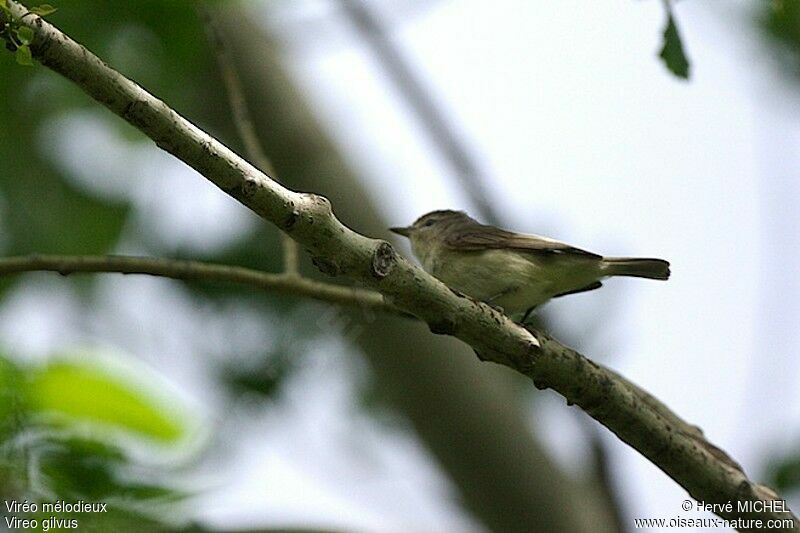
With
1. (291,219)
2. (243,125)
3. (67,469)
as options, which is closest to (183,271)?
(67,469)

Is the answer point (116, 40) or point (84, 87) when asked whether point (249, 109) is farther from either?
point (84, 87)

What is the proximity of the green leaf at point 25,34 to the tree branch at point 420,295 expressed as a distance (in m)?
0.01

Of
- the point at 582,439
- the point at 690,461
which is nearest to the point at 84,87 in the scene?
the point at 690,461

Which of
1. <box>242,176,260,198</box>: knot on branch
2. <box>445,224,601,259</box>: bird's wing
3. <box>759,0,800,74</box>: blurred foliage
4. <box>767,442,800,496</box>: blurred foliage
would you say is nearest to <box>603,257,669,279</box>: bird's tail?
<box>445,224,601,259</box>: bird's wing

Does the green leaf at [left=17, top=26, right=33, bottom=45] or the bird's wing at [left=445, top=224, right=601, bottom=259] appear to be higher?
the bird's wing at [left=445, top=224, right=601, bottom=259]

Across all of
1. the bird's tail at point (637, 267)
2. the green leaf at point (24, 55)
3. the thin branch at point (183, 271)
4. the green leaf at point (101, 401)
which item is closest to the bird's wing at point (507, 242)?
the bird's tail at point (637, 267)

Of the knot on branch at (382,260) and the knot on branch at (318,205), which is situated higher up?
the knot on branch at (318,205)

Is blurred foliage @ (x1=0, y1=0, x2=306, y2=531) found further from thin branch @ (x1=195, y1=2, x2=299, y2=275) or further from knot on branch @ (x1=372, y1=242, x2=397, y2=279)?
knot on branch @ (x1=372, y1=242, x2=397, y2=279)

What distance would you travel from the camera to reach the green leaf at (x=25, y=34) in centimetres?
249

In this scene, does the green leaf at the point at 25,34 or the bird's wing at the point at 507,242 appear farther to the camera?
the bird's wing at the point at 507,242

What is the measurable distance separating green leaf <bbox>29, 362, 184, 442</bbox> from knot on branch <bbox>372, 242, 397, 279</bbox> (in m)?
2.22

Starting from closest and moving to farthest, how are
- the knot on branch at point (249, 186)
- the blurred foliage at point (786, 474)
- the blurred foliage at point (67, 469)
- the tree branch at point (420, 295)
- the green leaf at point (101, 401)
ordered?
1. the tree branch at point (420, 295)
2. the knot on branch at point (249, 186)
3. the blurred foliage at point (67, 469)
4. the green leaf at point (101, 401)
5. the blurred foliage at point (786, 474)

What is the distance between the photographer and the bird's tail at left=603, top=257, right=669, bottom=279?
4.64 metres

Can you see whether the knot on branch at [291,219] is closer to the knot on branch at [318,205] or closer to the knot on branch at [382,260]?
the knot on branch at [318,205]
